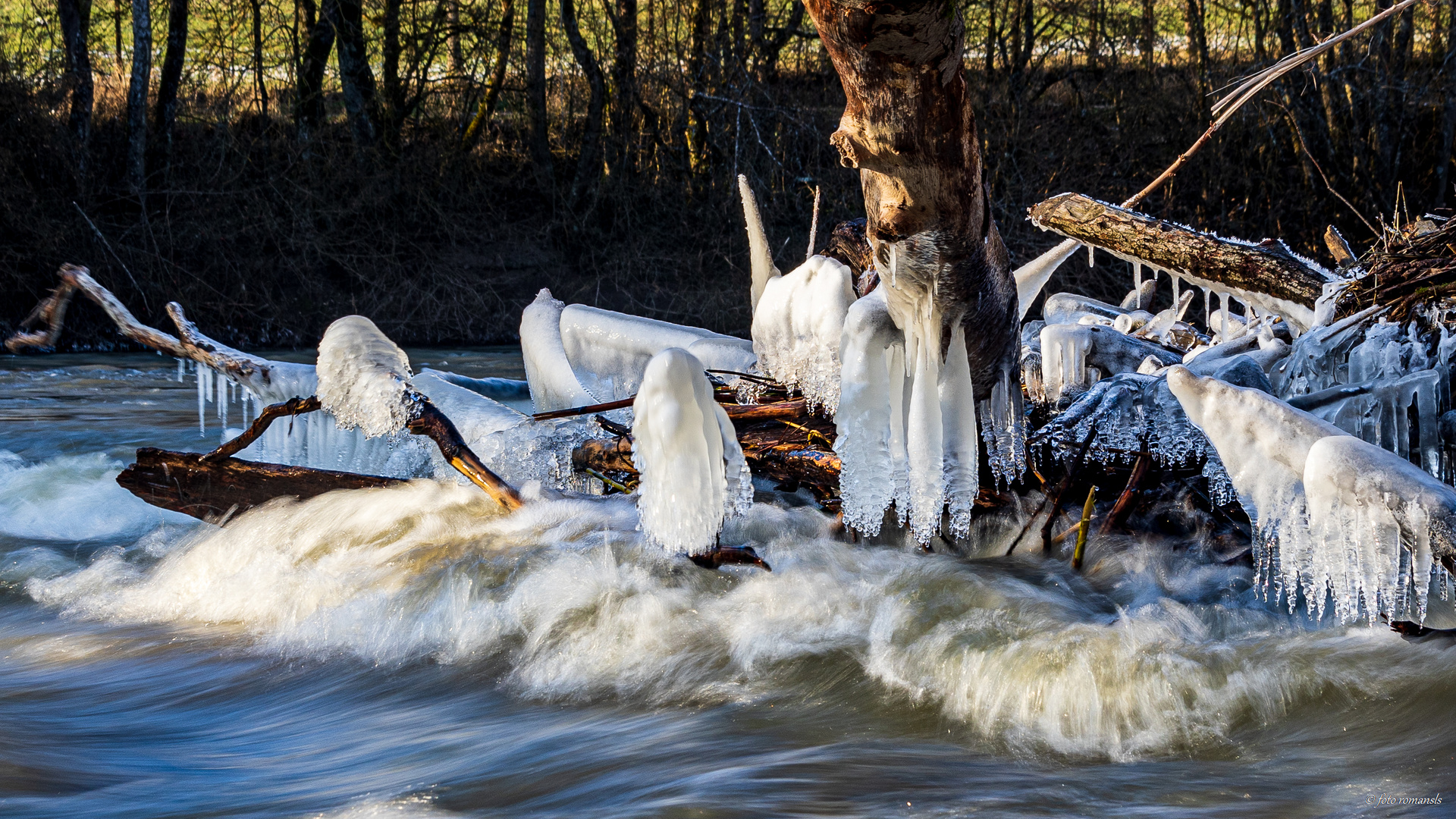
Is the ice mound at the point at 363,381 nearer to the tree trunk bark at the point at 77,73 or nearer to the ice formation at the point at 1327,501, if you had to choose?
the ice formation at the point at 1327,501

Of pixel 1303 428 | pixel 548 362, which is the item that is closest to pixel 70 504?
pixel 548 362

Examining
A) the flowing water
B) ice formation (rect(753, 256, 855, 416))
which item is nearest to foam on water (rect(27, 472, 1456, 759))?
the flowing water

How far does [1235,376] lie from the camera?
12.5 ft

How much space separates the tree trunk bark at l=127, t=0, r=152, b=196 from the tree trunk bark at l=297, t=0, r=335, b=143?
82.9 inches

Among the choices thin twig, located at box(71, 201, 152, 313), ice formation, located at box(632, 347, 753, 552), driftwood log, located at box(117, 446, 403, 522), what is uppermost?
thin twig, located at box(71, 201, 152, 313)

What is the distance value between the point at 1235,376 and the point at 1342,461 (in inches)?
50.1

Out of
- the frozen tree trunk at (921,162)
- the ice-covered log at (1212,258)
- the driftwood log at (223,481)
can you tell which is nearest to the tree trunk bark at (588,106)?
the ice-covered log at (1212,258)

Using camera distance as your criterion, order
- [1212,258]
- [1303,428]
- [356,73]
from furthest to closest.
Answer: [356,73] < [1212,258] < [1303,428]

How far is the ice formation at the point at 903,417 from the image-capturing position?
121 inches

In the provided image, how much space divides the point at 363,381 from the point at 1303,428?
3.20 metres

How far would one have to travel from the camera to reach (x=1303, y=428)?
2787mm

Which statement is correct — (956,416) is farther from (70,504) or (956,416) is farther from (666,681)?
(70,504)

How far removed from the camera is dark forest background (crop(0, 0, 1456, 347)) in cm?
1470

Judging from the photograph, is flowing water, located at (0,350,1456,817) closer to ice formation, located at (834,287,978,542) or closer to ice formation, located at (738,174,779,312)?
ice formation, located at (834,287,978,542)
